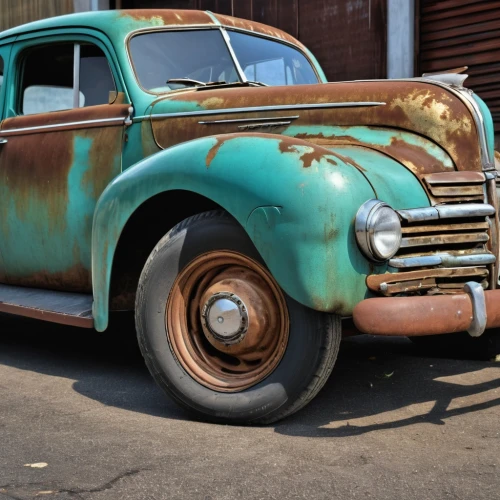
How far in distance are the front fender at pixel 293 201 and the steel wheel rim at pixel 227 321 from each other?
8.7 inches

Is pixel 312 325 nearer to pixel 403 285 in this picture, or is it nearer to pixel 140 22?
pixel 403 285

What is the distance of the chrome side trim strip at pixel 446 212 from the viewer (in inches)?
126

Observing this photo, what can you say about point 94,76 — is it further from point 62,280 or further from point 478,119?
point 478,119

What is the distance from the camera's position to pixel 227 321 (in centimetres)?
337

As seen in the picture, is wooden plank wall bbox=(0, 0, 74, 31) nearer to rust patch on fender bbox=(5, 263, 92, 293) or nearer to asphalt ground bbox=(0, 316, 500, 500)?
rust patch on fender bbox=(5, 263, 92, 293)

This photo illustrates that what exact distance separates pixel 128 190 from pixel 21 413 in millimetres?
1048

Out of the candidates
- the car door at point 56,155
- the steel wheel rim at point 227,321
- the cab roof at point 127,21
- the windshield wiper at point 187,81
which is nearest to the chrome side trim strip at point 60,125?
the car door at point 56,155

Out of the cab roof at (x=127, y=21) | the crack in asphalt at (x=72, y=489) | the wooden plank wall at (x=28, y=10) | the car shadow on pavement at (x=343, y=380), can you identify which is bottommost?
the car shadow on pavement at (x=343, y=380)

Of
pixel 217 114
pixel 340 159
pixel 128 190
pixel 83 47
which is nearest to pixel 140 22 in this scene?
pixel 83 47

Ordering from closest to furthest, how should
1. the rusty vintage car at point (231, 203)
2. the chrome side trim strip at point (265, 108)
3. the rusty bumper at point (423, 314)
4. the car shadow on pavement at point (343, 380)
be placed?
the rusty bumper at point (423, 314)
the rusty vintage car at point (231, 203)
the car shadow on pavement at point (343, 380)
the chrome side trim strip at point (265, 108)

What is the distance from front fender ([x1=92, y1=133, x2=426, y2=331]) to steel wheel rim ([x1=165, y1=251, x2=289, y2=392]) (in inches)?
8.7

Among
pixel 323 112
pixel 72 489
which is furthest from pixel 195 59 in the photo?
pixel 72 489

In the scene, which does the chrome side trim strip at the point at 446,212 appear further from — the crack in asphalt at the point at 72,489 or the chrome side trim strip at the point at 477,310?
the crack in asphalt at the point at 72,489

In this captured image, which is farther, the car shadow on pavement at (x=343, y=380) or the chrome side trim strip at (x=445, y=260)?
the car shadow on pavement at (x=343, y=380)
